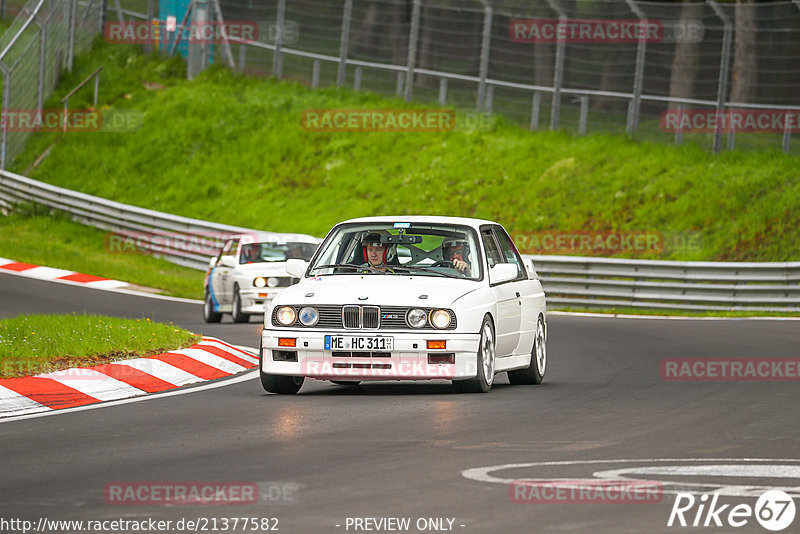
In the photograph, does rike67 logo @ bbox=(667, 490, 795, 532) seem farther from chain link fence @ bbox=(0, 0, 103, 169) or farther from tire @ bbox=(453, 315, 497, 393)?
chain link fence @ bbox=(0, 0, 103, 169)

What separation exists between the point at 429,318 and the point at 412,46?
86.8 ft

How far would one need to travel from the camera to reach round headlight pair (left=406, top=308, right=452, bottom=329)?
39.2 ft

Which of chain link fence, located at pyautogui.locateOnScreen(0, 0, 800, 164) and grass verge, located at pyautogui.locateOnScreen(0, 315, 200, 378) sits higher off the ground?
chain link fence, located at pyautogui.locateOnScreen(0, 0, 800, 164)

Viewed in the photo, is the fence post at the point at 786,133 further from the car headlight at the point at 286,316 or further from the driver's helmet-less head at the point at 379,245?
the car headlight at the point at 286,316

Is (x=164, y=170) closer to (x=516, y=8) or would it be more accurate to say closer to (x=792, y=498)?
(x=516, y=8)

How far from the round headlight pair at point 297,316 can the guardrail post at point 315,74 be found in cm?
3001

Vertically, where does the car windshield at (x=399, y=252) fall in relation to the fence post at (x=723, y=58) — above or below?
below

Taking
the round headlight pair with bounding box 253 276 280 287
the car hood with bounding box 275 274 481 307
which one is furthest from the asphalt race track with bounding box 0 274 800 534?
the round headlight pair with bounding box 253 276 280 287

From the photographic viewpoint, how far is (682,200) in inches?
Answer: 1190

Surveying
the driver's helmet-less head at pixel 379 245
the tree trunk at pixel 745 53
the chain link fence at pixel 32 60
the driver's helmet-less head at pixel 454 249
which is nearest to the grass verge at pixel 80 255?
the chain link fence at pixel 32 60

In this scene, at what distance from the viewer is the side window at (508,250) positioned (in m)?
13.9

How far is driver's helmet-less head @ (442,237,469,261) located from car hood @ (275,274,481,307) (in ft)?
1.43

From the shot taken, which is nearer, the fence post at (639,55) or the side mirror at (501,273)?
the side mirror at (501,273)

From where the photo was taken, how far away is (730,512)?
6738 mm
